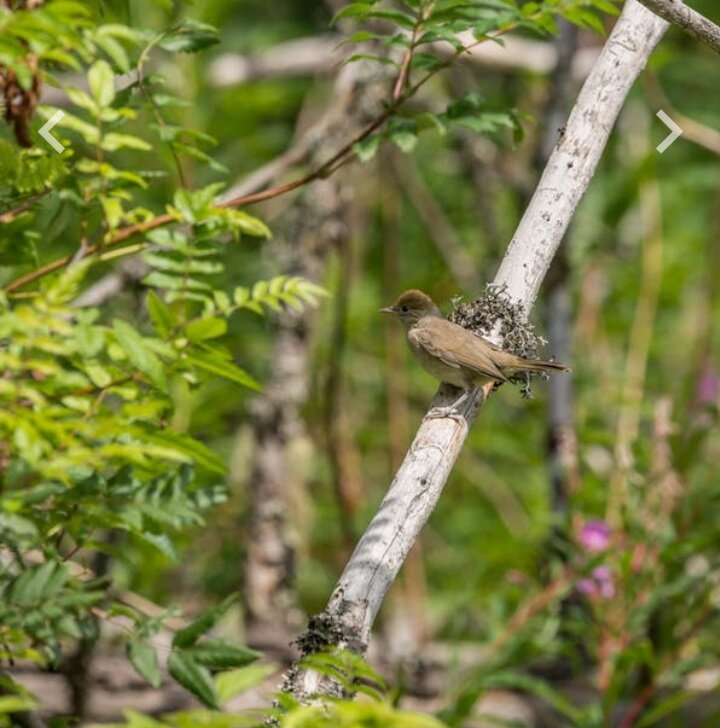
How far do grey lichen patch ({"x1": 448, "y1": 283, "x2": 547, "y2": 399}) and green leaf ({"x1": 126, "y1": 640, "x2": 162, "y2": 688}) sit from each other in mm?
1080

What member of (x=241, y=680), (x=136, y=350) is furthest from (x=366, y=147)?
(x=241, y=680)

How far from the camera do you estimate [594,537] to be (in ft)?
15.6

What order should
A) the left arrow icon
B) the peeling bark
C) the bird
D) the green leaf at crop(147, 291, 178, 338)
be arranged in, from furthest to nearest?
the peeling bark, the bird, the left arrow icon, the green leaf at crop(147, 291, 178, 338)

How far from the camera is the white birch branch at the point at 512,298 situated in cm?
223

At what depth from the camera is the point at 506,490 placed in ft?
22.2

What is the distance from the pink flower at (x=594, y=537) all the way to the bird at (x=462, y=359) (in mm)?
1120


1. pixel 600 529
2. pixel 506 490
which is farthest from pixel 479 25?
pixel 506 490

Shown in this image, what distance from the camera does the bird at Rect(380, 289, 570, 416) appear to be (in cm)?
312

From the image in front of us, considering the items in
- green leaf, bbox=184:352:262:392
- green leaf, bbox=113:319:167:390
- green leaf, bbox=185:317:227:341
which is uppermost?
green leaf, bbox=185:317:227:341

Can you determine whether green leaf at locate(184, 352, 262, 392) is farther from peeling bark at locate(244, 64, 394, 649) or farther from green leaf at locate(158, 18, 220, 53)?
peeling bark at locate(244, 64, 394, 649)

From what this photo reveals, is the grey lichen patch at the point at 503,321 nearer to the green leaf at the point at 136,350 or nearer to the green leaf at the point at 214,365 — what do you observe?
the green leaf at the point at 214,365

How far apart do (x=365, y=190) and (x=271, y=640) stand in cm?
272

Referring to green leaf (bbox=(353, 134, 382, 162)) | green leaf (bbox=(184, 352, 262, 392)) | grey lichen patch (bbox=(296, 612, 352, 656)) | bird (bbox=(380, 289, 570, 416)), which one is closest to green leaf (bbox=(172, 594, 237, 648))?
grey lichen patch (bbox=(296, 612, 352, 656))

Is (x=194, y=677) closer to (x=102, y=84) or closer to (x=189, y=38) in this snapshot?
(x=102, y=84)
